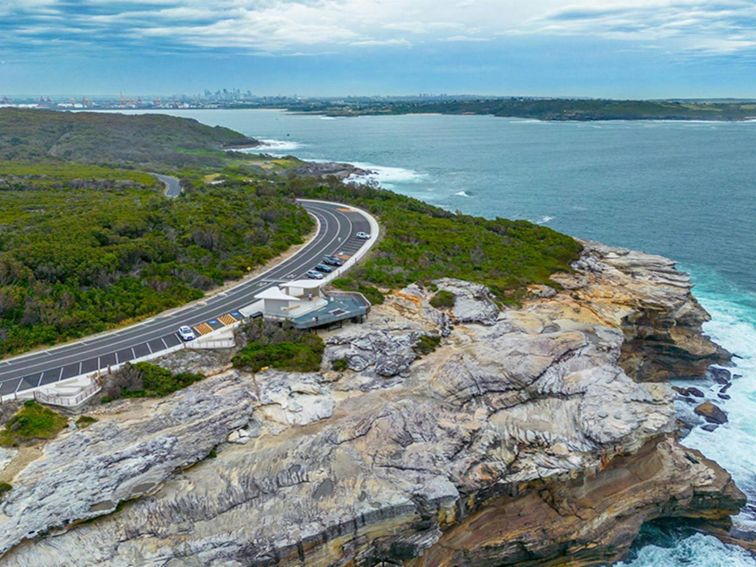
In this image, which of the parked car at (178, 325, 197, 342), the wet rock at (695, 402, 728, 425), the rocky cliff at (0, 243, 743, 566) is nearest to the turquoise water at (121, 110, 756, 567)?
the wet rock at (695, 402, 728, 425)

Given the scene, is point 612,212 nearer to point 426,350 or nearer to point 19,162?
point 426,350

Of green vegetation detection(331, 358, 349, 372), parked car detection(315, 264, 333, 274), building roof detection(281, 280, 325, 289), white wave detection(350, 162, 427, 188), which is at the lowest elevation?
green vegetation detection(331, 358, 349, 372)

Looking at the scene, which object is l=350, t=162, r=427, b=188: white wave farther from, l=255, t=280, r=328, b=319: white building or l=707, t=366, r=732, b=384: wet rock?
l=255, t=280, r=328, b=319: white building

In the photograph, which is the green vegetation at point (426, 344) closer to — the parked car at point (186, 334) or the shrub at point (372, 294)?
the shrub at point (372, 294)

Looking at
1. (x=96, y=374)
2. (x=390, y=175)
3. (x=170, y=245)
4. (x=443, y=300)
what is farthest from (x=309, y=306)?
(x=390, y=175)

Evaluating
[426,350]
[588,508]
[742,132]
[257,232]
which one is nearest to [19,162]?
[257,232]

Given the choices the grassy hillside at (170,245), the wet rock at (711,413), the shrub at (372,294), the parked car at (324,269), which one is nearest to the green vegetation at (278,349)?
the shrub at (372,294)
